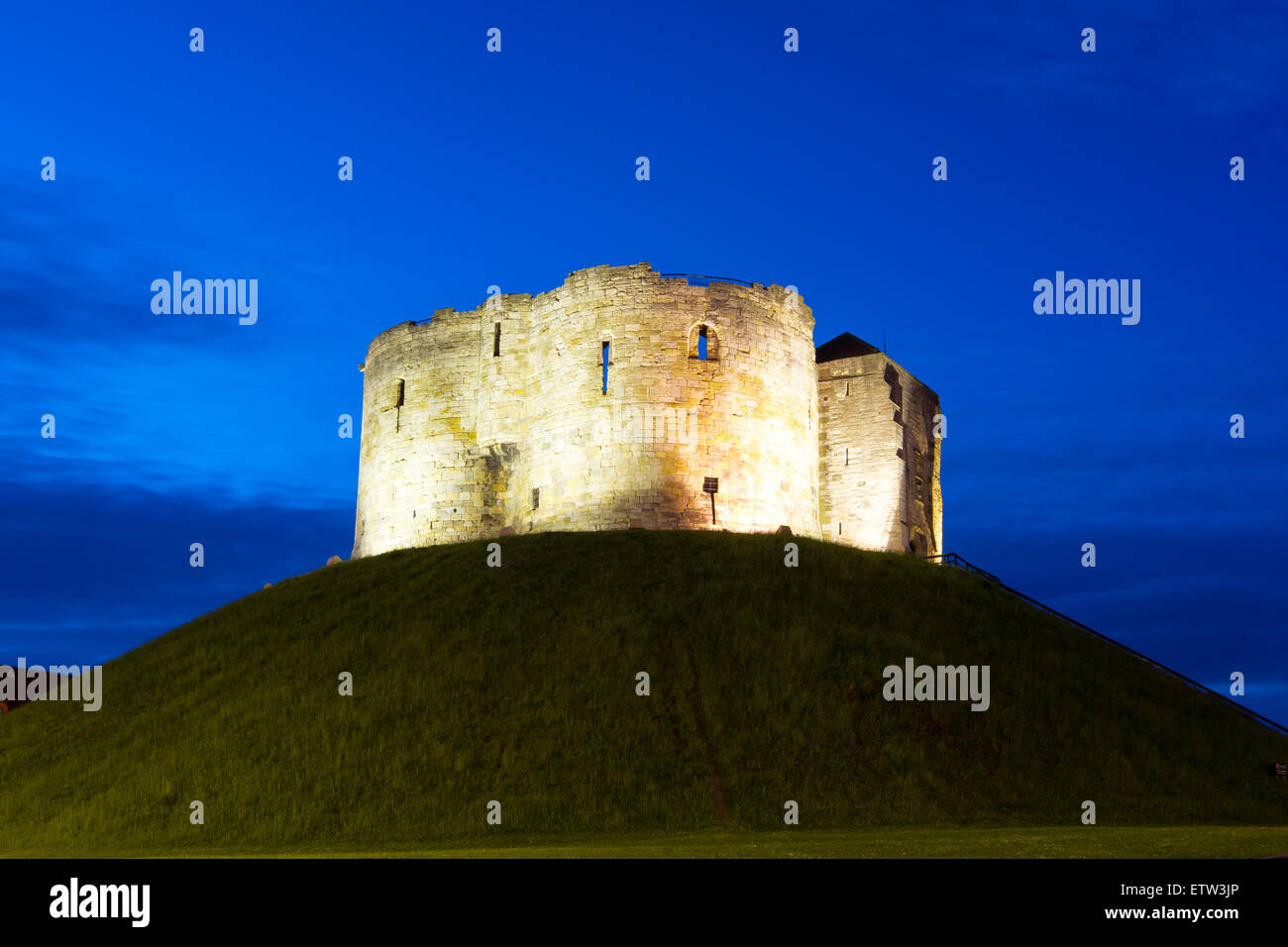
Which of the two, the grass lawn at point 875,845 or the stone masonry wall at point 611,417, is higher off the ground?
the stone masonry wall at point 611,417

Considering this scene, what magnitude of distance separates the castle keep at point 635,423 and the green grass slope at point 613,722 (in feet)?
13.9

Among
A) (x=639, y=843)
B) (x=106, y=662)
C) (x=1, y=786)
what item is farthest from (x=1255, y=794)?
(x=106, y=662)

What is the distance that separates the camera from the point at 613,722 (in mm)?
26984

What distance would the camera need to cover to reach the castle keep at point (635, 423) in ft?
129

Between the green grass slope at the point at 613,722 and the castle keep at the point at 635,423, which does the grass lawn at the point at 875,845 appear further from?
the castle keep at the point at 635,423

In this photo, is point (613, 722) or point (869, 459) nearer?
point (613, 722)

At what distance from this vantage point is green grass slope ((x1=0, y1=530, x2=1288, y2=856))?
24.3m

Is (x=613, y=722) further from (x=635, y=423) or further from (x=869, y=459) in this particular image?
(x=869, y=459)

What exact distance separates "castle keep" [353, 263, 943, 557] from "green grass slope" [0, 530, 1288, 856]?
4249 millimetres

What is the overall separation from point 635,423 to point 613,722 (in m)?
14.3

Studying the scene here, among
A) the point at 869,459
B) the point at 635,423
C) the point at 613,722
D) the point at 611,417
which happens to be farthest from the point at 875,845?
the point at 869,459

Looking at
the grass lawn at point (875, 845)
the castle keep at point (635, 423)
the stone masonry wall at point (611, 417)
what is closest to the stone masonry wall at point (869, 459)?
the castle keep at point (635, 423)

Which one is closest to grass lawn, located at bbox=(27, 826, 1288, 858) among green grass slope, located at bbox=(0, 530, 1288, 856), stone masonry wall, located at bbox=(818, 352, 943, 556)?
green grass slope, located at bbox=(0, 530, 1288, 856)

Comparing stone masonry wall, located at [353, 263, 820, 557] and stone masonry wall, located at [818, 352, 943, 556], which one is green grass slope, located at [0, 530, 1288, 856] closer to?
stone masonry wall, located at [353, 263, 820, 557]
